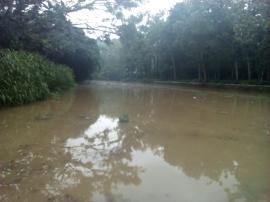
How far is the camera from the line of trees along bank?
21.3 m

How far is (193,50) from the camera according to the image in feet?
106

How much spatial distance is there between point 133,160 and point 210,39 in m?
27.0

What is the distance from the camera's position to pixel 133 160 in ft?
16.4

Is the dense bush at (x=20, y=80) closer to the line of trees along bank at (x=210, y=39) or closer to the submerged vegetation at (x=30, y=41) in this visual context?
the submerged vegetation at (x=30, y=41)

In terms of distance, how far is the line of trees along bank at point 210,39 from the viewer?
2131 centimetres

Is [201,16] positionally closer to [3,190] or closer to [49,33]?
[49,33]

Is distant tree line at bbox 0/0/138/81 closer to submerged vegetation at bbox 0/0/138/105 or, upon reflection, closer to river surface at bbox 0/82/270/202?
submerged vegetation at bbox 0/0/138/105

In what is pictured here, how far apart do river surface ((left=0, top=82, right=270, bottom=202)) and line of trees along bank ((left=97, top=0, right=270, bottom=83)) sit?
11.0 metres

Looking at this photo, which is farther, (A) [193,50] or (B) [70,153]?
(A) [193,50]

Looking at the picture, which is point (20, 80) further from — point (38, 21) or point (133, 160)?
point (133, 160)

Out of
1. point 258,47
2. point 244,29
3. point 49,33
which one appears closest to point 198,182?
point 49,33

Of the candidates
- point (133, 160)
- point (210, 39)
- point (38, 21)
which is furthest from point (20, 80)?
point (210, 39)

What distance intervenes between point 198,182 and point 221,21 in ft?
92.2

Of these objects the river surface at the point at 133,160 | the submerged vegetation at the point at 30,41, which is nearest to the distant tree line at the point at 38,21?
the submerged vegetation at the point at 30,41
